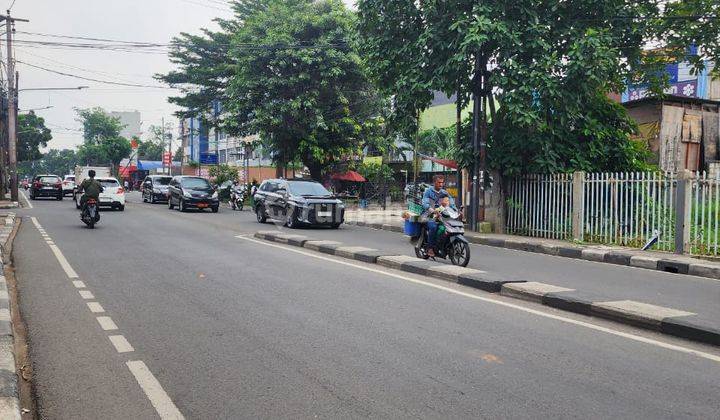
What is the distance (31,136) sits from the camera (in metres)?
71.2

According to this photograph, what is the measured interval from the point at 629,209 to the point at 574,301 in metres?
8.61

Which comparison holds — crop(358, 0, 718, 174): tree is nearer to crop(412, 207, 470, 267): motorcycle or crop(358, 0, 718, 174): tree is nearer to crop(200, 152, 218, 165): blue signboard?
crop(412, 207, 470, 267): motorcycle

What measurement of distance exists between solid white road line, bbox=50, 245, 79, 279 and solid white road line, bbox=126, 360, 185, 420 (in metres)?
5.15

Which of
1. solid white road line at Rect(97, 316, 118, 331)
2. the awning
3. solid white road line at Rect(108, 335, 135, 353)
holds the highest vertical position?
the awning

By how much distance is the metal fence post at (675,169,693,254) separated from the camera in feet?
42.2

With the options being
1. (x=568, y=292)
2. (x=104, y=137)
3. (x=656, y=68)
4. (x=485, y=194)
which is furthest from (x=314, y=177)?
(x=104, y=137)

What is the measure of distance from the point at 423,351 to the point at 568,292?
3.33 m

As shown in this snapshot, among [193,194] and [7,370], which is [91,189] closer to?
[193,194]

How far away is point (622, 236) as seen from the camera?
49.2 ft

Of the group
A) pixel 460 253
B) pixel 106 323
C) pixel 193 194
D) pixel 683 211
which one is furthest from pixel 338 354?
pixel 193 194

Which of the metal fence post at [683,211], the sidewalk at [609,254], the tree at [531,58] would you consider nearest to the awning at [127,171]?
the tree at [531,58]

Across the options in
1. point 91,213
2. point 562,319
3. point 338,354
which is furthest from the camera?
point 91,213

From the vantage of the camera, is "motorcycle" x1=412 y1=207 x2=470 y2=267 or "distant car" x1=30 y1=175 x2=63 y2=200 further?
"distant car" x1=30 y1=175 x2=63 y2=200

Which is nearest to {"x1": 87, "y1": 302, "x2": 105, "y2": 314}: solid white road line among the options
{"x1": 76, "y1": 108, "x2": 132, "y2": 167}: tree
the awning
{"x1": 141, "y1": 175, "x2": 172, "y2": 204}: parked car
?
{"x1": 141, "y1": 175, "x2": 172, "y2": 204}: parked car
